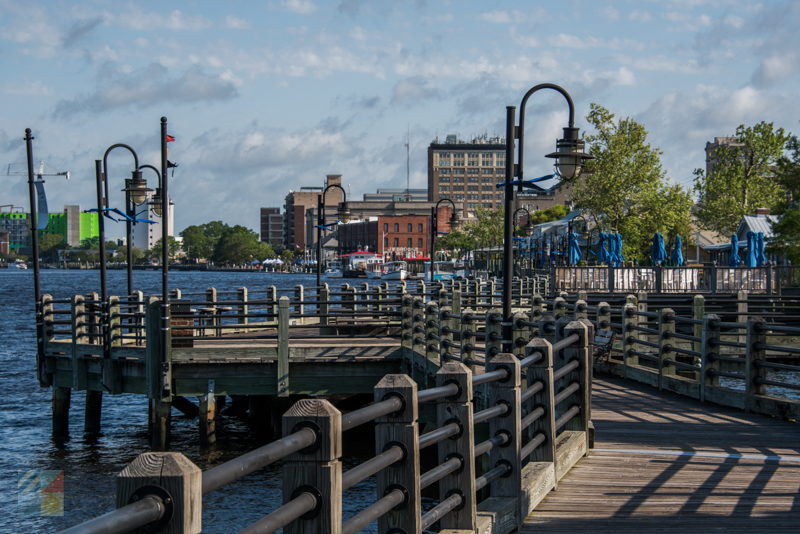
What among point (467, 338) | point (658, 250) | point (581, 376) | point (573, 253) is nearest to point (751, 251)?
point (658, 250)

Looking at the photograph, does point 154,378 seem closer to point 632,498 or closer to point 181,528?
point 632,498

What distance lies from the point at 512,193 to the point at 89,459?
1313cm

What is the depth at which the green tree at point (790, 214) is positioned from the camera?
50.1m

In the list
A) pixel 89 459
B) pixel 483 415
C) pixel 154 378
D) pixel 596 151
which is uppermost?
pixel 596 151

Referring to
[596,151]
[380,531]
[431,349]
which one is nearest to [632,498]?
[380,531]

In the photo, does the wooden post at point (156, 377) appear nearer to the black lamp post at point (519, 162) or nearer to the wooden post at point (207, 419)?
the wooden post at point (207, 419)

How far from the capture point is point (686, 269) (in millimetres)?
43531

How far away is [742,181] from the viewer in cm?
7800

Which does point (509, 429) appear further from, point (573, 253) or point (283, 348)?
point (573, 253)

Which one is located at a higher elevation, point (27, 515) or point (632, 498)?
point (632, 498)

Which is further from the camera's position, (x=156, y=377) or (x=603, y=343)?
(x=156, y=377)

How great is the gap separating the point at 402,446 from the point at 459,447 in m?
1.07

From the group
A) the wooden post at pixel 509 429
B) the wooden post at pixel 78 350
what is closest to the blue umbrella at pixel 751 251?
the wooden post at pixel 78 350

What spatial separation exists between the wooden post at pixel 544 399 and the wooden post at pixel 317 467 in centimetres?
461
